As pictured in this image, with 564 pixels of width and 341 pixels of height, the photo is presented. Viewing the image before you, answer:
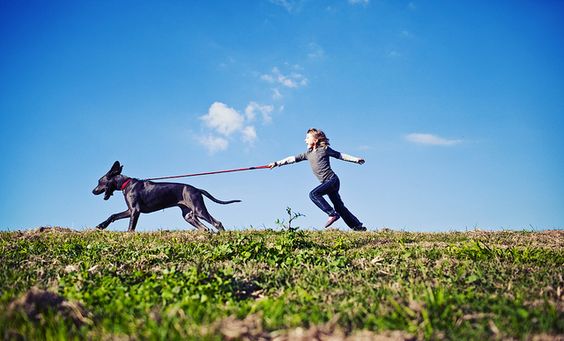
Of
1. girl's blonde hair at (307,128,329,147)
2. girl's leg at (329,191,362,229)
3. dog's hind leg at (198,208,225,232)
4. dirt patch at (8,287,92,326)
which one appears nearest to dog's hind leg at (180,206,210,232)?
dog's hind leg at (198,208,225,232)

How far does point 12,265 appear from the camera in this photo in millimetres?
6246

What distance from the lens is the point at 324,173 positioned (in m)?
11.0

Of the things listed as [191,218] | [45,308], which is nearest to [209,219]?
[191,218]

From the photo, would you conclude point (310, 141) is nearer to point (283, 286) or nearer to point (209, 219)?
point (209, 219)

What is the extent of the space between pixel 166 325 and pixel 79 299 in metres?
1.52

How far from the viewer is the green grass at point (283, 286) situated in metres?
3.30

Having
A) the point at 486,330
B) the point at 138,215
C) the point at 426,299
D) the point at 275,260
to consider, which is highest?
the point at 138,215

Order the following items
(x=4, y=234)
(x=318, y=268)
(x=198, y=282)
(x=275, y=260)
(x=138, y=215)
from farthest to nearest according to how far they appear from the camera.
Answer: (x=138, y=215)
(x=4, y=234)
(x=275, y=260)
(x=318, y=268)
(x=198, y=282)

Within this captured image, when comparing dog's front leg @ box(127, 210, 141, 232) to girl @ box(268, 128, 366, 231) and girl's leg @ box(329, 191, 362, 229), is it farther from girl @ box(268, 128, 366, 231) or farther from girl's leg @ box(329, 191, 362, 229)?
girl's leg @ box(329, 191, 362, 229)

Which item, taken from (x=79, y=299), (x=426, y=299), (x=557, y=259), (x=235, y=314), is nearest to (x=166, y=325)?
(x=235, y=314)

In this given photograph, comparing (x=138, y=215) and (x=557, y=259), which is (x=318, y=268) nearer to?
(x=557, y=259)

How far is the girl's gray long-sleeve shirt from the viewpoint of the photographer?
1104 cm

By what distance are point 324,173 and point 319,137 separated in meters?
0.98

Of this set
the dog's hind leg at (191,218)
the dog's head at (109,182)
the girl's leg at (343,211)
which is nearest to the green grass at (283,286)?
the dog's hind leg at (191,218)
